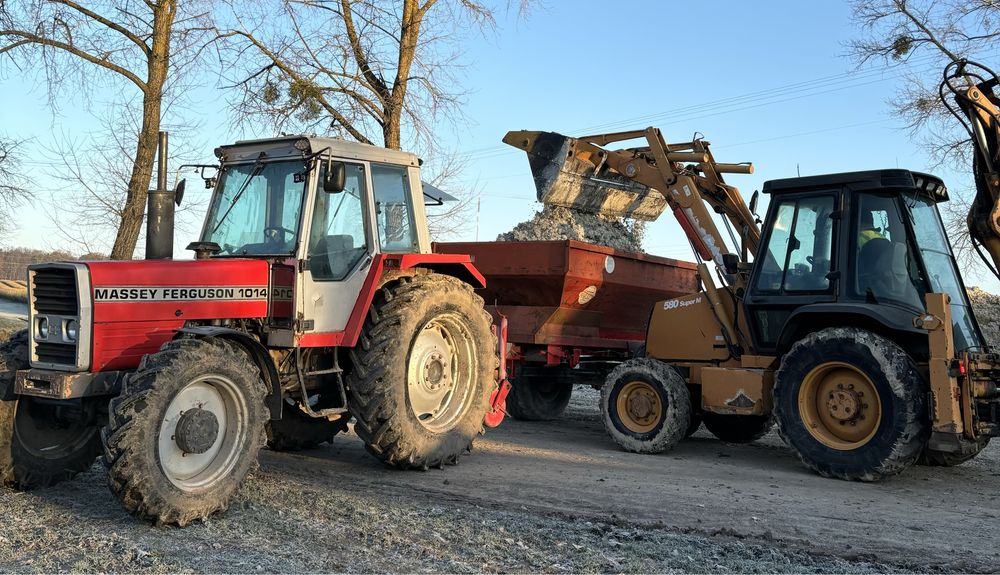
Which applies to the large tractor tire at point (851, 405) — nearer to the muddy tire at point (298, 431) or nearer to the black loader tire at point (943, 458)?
the black loader tire at point (943, 458)

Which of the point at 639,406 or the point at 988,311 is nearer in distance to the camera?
the point at 639,406

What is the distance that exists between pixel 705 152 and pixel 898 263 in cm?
279

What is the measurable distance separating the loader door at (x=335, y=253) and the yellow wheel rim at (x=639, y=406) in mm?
3397

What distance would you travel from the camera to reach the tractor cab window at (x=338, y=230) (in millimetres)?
6398

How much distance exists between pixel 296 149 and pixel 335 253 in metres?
0.82

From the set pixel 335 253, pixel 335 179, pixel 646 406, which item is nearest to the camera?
pixel 335 179

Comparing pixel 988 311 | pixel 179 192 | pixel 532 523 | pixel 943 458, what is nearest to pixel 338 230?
pixel 179 192

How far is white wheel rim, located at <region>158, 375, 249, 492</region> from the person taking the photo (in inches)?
201

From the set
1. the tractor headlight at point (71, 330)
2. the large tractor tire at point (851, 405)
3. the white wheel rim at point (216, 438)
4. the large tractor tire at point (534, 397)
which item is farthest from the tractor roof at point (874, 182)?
the tractor headlight at point (71, 330)

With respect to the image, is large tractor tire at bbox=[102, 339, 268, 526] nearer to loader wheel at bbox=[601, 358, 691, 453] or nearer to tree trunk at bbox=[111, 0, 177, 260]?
loader wheel at bbox=[601, 358, 691, 453]

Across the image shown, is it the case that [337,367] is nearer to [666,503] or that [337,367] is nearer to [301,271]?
[301,271]

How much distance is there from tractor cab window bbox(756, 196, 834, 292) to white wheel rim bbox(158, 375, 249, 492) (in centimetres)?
502

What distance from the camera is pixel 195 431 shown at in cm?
515

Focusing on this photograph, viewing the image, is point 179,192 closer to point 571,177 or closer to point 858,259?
point 571,177
